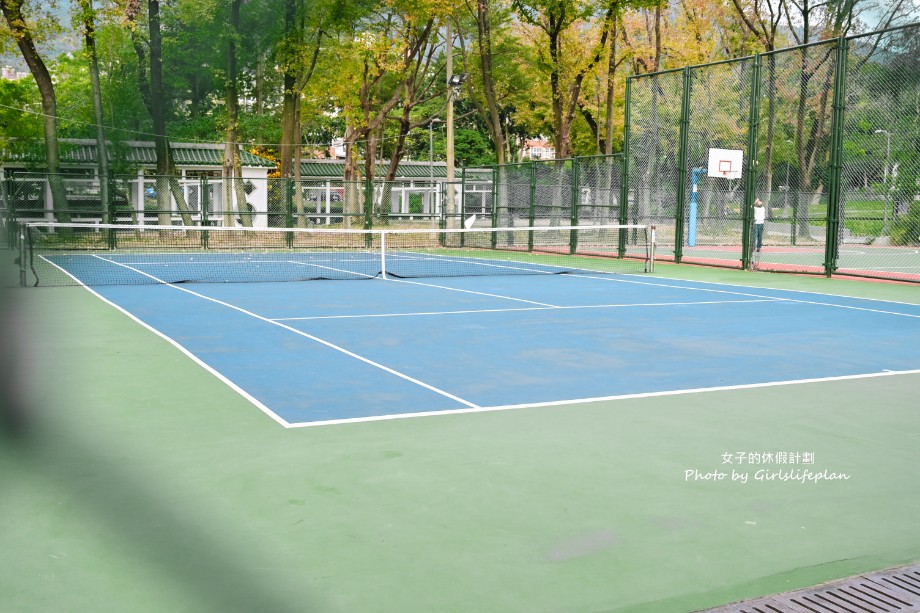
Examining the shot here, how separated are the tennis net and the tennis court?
809 cm

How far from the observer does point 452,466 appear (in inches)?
189

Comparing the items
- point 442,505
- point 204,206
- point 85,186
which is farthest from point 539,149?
point 442,505

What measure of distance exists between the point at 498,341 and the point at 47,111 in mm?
24160

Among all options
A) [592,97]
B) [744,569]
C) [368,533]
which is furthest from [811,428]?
[592,97]

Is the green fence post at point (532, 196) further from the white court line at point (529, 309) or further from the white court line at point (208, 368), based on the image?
the white court line at point (208, 368)

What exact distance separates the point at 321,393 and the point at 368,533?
2.94 meters

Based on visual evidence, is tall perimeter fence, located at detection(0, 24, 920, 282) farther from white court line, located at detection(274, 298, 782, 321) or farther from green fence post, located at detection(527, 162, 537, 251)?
white court line, located at detection(274, 298, 782, 321)

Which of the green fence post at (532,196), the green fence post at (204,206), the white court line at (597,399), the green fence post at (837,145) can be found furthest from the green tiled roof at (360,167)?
the white court line at (597,399)

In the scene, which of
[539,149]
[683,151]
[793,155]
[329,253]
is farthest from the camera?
[539,149]

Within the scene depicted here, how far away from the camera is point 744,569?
136 inches

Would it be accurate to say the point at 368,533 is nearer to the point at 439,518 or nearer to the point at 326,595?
the point at 439,518

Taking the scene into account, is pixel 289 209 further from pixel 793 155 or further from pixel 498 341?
pixel 498 341

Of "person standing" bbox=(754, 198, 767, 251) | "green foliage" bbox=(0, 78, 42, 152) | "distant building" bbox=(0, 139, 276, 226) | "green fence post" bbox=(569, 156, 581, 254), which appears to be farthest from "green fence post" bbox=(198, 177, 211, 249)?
"person standing" bbox=(754, 198, 767, 251)

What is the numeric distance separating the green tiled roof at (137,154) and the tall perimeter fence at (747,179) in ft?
3.39
